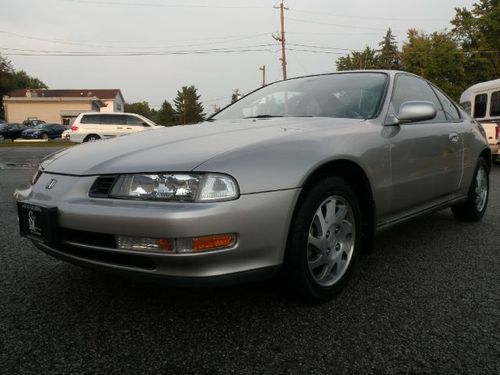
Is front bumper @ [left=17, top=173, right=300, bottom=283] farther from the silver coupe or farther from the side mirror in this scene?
the side mirror

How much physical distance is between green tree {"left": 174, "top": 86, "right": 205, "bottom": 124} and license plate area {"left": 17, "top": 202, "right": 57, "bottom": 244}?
81.2 m

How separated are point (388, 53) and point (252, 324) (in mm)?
61093

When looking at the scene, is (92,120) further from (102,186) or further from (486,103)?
(102,186)

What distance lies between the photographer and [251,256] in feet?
6.82

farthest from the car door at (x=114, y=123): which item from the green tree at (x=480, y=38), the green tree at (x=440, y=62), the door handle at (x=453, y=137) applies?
the green tree at (x=480, y=38)

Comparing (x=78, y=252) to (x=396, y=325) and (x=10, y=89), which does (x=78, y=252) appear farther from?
(x=10, y=89)

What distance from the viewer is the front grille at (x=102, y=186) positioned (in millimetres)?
2158

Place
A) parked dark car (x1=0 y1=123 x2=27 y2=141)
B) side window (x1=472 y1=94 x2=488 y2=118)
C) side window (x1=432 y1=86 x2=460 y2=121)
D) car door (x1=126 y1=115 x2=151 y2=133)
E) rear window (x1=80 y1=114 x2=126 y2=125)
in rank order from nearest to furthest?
side window (x1=432 y1=86 x2=460 y2=121) → side window (x1=472 y1=94 x2=488 y2=118) → car door (x1=126 y1=115 x2=151 y2=133) → rear window (x1=80 y1=114 x2=126 y2=125) → parked dark car (x1=0 y1=123 x2=27 y2=141)

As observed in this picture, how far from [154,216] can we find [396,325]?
1.26 m

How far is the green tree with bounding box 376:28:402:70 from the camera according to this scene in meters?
55.8

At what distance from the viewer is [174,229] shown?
6.33 feet

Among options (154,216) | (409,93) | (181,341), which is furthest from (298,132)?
(409,93)

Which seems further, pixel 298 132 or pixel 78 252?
pixel 298 132

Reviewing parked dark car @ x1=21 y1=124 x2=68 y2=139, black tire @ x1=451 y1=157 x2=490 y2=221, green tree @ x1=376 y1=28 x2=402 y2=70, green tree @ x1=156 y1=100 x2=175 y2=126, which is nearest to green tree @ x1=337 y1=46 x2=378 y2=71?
green tree @ x1=376 y1=28 x2=402 y2=70
